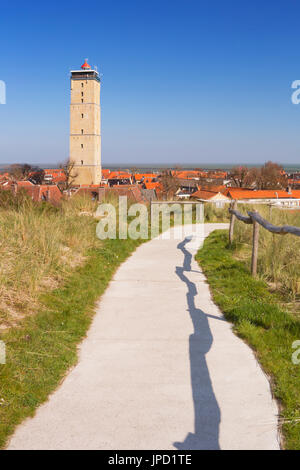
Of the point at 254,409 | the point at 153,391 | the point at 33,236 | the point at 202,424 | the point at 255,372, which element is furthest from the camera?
the point at 33,236

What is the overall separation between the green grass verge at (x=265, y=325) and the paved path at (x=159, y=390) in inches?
4.5

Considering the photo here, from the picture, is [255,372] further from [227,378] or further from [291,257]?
[291,257]

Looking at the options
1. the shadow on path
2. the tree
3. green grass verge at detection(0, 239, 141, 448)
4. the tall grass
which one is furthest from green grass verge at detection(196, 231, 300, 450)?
the tree

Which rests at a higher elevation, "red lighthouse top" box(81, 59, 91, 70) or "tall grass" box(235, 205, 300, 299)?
"red lighthouse top" box(81, 59, 91, 70)

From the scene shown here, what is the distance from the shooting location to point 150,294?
6.20 meters

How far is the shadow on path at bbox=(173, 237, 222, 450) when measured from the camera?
2.69 metres

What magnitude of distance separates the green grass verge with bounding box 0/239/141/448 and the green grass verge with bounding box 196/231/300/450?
198 cm

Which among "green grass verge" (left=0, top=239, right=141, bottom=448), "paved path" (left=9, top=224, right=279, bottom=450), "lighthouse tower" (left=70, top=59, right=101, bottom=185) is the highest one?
"lighthouse tower" (left=70, top=59, right=101, bottom=185)

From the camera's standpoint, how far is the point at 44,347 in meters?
3.97

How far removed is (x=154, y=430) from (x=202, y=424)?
1.24 ft

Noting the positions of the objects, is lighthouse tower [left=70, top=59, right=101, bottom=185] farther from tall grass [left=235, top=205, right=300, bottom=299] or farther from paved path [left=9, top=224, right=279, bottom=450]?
paved path [left=9, top=224, right=279, bottom=450]

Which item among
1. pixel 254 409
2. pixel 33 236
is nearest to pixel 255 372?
pixel 254 409

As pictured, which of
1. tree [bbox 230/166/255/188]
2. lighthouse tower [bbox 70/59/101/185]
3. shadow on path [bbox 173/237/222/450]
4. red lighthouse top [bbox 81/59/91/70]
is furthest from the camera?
red lighthouse top [bbox 81/59/91/70]

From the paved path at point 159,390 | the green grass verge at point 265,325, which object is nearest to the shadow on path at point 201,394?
the paved path at point 159,390
